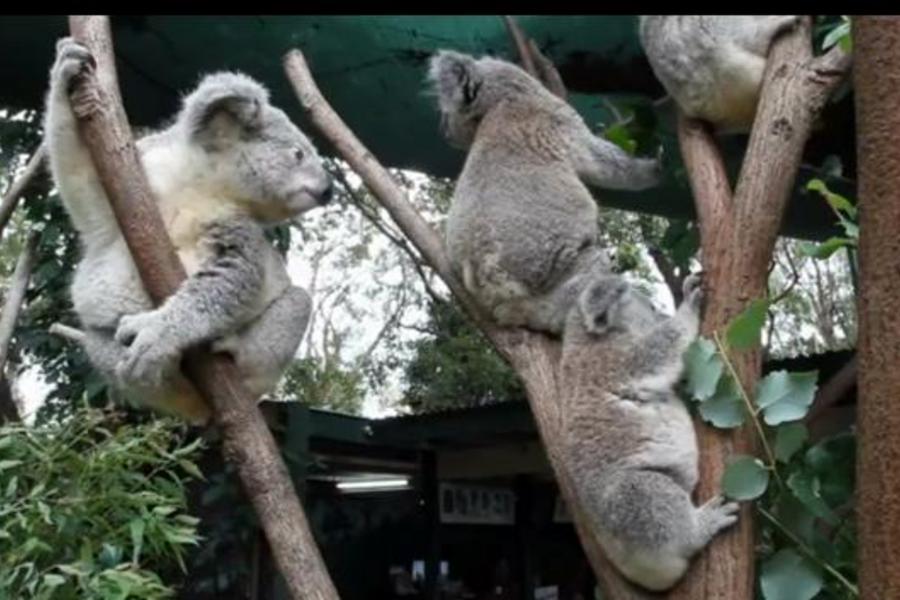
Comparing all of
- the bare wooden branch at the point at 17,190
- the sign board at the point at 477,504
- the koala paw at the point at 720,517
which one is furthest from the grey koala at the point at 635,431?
the sign board at the point at 477,504

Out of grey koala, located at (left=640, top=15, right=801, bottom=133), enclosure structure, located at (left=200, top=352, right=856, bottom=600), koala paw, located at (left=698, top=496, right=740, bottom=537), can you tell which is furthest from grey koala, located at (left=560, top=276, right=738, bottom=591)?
enclosure structure, located at (left=200, top=352, right=856, bottom=600)

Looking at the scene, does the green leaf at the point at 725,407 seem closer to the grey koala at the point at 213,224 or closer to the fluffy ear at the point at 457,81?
the grey koala at the point at 213,224

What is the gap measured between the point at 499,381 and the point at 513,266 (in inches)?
226

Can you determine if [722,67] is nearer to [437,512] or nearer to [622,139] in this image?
[622,139]

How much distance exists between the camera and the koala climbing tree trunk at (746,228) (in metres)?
1.83

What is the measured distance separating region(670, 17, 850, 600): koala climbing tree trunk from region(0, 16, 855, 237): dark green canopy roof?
32.7 inches

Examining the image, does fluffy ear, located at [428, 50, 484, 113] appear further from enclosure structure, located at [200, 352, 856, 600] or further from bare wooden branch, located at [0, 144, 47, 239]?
enclosure structure, located at [200, 352, 856, 600]

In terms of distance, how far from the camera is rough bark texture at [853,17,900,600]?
137cm

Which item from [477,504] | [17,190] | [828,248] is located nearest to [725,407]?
[828,248]

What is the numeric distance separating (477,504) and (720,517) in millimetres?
3837

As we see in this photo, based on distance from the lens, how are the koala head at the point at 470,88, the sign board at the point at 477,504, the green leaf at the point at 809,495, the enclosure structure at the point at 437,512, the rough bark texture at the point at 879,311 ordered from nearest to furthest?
1. the rough bark texture at the point at 879,311
2. the green leaf at the point at 809,495
3. the koala head at the point at 470,88
4. the enclosure structure at the point at 437,512
5. the sign board at the point at 477,504

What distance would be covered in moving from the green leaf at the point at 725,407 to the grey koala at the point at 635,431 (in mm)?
88

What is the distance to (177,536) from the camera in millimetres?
2357

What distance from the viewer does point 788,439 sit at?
1.86 m
